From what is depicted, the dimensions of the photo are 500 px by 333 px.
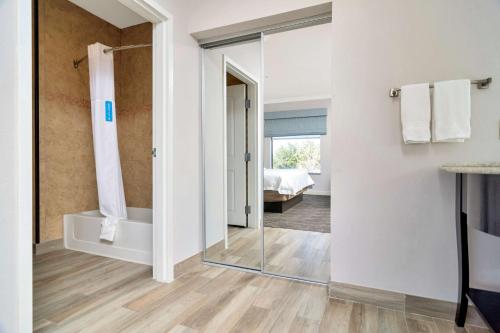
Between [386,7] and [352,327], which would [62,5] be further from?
[352,327]

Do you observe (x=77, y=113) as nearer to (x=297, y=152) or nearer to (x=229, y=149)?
(x=229, y=149)

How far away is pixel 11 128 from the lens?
1.09 m

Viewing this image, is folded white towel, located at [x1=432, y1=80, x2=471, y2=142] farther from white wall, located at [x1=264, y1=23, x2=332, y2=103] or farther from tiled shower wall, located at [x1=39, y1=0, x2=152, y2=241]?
tiled shower wall, located at [x1=39, y1=0, x2=152, y2=241]

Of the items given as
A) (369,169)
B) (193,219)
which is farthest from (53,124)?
(369,169)

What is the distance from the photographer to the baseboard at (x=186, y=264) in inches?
82.9

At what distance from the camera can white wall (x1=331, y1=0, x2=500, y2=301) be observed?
4.96 ft

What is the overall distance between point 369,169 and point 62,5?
11.3ft

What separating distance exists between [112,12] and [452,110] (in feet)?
11.3

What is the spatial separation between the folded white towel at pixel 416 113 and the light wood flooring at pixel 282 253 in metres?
1.25

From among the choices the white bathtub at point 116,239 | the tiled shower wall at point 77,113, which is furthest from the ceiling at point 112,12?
the white bathtub at point 116,239

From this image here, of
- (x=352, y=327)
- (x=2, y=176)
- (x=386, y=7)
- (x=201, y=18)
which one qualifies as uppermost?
(x=201, y=18)

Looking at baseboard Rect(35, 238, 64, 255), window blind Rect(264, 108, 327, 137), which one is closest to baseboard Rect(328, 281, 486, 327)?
baseboard Rect(35, 238, 64, 255)

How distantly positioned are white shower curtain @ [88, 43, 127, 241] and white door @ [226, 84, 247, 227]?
1.15 meters

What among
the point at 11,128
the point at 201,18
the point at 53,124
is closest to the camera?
A: the point at 11,128
